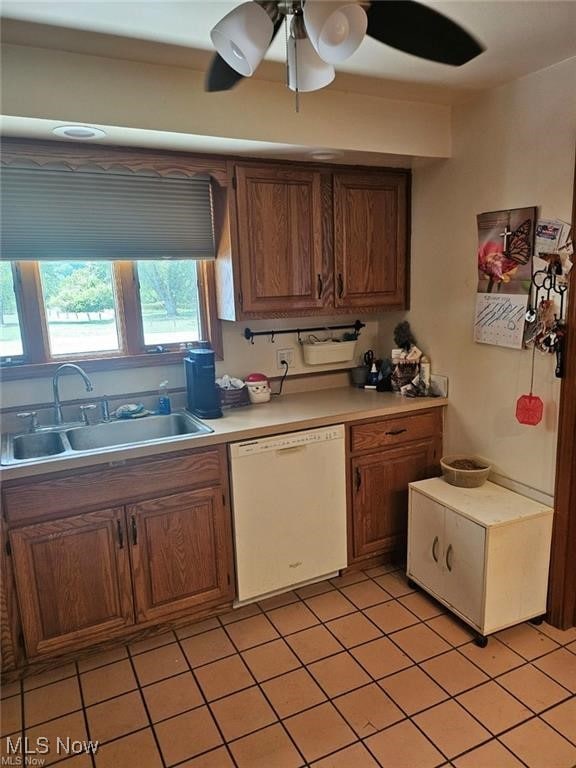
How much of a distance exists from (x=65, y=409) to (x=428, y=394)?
1861 millimetres

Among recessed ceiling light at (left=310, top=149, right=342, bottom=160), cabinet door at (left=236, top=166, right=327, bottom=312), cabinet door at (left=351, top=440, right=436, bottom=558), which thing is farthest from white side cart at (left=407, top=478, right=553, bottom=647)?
recessed ceiling light at (left=310, top=149, right=342, bottom=160)

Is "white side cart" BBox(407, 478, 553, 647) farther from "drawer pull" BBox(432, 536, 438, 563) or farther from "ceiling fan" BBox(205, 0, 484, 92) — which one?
"ceiling fan" BBox(205, 0, 484, 92)

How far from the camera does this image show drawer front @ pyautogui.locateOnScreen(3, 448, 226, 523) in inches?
77.8

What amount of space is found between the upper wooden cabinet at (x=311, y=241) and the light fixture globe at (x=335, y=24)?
1.26 m

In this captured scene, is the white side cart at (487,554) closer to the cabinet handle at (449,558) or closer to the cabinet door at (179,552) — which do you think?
the cabinet handle at (449,558)

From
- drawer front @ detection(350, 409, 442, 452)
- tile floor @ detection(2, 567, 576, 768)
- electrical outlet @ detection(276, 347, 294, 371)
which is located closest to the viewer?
tile floor @ detection(2, 567, 576, 768)

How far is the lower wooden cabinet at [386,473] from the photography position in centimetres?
265

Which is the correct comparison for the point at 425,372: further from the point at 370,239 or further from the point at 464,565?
the point at 464,565

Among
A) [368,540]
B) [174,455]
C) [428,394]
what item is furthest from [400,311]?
[174,455]

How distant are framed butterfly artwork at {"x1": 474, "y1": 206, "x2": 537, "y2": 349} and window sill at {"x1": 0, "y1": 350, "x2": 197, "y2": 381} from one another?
4.97 ft

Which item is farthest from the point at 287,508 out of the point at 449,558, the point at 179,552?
the point at 449,558

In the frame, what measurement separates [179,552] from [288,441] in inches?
26.8

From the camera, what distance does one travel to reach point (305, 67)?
148 cm

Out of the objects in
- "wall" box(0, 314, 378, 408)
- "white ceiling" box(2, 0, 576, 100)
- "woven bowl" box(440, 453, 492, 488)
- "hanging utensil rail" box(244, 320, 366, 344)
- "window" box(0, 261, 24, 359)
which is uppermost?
"white ceiling" box(2, 0, 576, 100)
